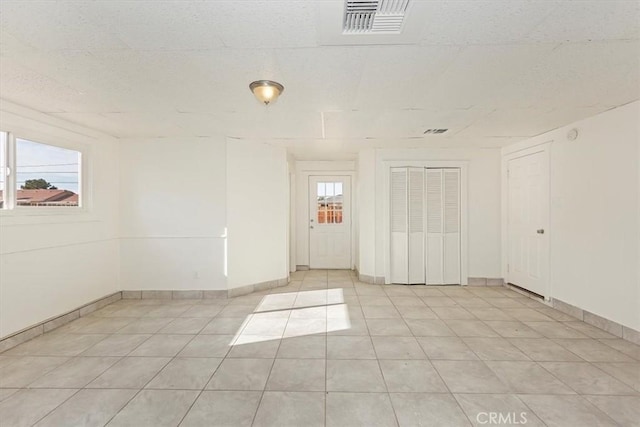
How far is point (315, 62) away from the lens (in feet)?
7.09

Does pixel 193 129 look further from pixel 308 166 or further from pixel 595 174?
pixel 595 174

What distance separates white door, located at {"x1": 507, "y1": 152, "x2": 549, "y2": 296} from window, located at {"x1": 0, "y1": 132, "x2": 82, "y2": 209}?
6.15 metres

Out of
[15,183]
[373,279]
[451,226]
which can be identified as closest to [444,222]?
[451,226]

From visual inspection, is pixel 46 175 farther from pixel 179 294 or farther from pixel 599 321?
pixel 599 321

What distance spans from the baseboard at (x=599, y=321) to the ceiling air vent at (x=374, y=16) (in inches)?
142

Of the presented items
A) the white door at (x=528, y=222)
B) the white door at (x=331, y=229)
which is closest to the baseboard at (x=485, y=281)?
the white door at (x=528, y=222)

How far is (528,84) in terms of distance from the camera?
254cm

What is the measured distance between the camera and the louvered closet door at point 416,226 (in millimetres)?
5152

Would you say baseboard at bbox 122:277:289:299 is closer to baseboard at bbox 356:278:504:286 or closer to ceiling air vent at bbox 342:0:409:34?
baseboard at bbox 356:278:504:286

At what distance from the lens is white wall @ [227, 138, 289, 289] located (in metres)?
4.52

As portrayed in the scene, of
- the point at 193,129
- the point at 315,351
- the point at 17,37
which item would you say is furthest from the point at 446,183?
the point at 17,37

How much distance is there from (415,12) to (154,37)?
1538 mm

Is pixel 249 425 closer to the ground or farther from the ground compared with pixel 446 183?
closer to the ground

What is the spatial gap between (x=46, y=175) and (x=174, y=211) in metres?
1.45
